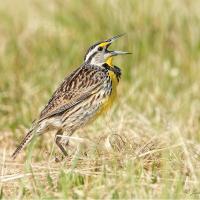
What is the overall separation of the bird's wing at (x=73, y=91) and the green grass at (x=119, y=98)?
0.27 meters

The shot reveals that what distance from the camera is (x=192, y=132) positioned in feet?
23.8

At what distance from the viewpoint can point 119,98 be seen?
8.12 meters

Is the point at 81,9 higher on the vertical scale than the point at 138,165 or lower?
higher

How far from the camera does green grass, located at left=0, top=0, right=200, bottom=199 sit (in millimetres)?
4859

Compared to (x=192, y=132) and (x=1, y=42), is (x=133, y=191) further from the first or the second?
(x=1, y=42)

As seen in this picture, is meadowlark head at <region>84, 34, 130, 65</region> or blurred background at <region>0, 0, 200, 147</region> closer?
meadowlark head at <region>84, 34, 130, 65</region>

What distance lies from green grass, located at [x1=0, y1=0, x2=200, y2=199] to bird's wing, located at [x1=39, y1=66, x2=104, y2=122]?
0.27 metres

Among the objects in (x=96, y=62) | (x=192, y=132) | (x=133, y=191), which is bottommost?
(x=133, y=191)

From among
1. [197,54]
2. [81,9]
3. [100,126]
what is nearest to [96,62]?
[100,126]

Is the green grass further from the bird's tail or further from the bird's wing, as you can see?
the bird's wing

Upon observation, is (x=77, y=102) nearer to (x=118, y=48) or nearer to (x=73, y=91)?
(x=73, y=91)

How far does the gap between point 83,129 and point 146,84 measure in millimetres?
1508

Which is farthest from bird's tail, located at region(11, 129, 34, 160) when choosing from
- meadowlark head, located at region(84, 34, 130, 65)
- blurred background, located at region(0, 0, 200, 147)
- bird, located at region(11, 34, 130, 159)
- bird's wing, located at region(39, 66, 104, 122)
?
blurred background, located at region(0, 0, 200, 147)

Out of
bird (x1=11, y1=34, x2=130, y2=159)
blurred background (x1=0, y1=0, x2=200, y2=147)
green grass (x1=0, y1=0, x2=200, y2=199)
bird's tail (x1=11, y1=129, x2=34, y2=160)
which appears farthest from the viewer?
blurred background (x1=0, y1=0, x2=200, y2=147)
